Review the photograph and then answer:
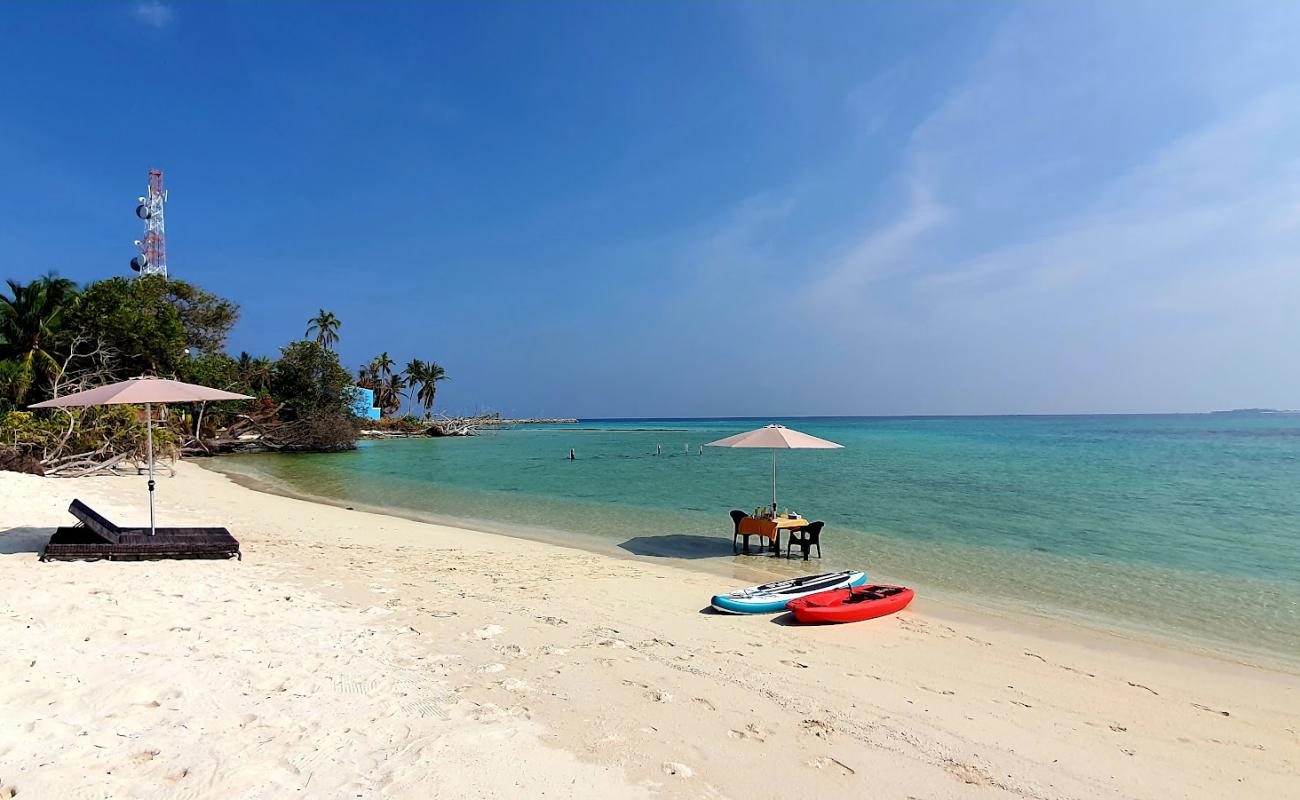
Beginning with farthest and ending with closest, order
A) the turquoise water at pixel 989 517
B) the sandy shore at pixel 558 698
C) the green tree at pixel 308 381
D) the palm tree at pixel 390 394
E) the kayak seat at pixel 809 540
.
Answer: the palm tree at pixel 390 394 → the green tree at pixel 308 381 → the kayak seat at pixel 809 540 → the turquoise water at pixel 989 517 → the sandy shore at pixel 558 698

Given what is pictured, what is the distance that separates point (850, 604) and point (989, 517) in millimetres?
10948

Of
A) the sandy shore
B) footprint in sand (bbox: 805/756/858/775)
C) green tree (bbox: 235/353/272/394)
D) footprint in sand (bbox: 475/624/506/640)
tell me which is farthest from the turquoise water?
green tree (bbox: 235/353/272/394)

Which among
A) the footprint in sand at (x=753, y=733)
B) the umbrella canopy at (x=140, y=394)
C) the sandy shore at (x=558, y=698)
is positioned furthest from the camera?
the umbrella canopy at (x=140, y=394)

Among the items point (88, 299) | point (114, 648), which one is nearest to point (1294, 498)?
point (114, 648)

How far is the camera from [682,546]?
40.6ft

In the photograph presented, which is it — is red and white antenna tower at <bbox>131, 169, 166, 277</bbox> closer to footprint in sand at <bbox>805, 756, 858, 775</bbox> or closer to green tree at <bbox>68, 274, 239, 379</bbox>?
green tree at <bbox>68, 274, 239, 379</bbox>

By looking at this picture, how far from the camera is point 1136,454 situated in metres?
39.5

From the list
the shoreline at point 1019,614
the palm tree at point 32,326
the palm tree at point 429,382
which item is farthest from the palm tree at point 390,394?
the shoreline at point 1019,614

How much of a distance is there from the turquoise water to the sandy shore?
2.34 meters

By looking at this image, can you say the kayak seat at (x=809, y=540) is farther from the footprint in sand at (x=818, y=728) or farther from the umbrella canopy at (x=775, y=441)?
the footprint in sand at (x=818, y=728)

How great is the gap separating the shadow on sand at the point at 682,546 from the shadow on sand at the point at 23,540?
8.73 m

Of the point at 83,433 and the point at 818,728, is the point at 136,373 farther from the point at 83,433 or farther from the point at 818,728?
the point at 818,728

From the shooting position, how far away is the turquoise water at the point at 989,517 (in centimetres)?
893

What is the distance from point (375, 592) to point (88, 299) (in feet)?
106
